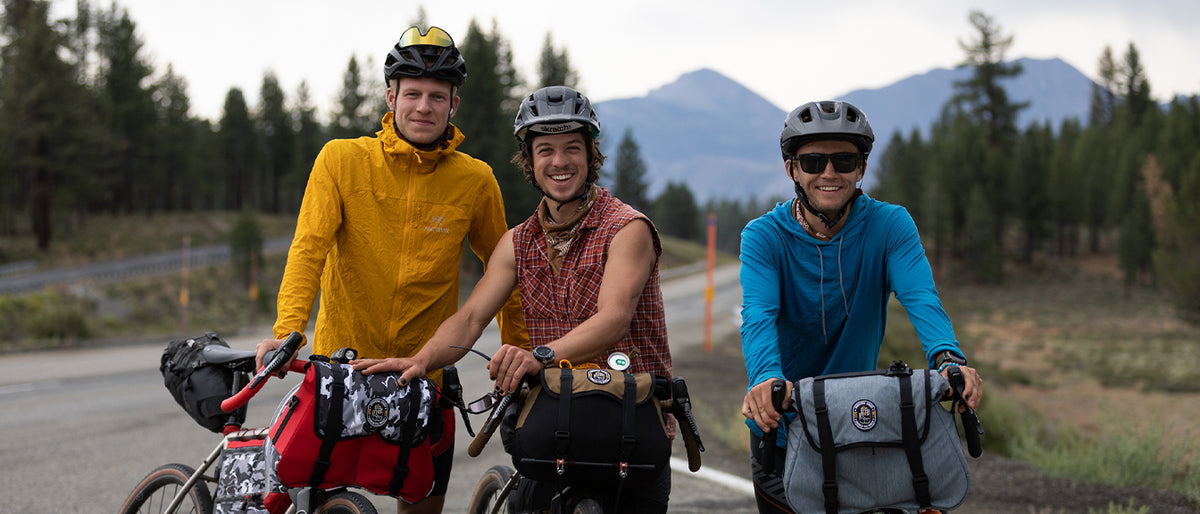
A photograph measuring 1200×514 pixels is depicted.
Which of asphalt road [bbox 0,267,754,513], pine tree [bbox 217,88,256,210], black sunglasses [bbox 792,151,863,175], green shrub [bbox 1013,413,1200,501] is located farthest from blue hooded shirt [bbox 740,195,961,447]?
pine tree [bbox 217,88,256,210]

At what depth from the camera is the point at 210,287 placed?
37.2m

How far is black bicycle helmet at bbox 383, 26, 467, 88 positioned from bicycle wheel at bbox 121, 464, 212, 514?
74.9 inches

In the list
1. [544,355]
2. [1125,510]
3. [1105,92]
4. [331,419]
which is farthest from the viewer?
[1105,92]

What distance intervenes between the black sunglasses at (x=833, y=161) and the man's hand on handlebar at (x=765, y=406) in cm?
81

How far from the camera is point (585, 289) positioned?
301 cm

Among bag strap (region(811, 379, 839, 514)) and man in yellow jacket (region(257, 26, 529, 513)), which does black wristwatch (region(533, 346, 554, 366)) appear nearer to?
bag strap (region(811, 379, 839, 514))

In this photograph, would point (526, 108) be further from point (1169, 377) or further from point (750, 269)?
point (1169, 377)

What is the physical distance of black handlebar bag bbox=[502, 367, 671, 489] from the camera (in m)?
2.53

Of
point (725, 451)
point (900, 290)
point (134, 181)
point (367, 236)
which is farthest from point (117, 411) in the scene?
point (134, 181)

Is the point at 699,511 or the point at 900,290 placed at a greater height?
the point at 900,290

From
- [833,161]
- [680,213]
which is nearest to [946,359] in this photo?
[833,161]

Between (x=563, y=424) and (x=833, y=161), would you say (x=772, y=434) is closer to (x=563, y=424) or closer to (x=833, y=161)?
(x=563, y=424)

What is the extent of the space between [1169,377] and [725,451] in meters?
25.8

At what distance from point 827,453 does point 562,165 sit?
4.36 feet
